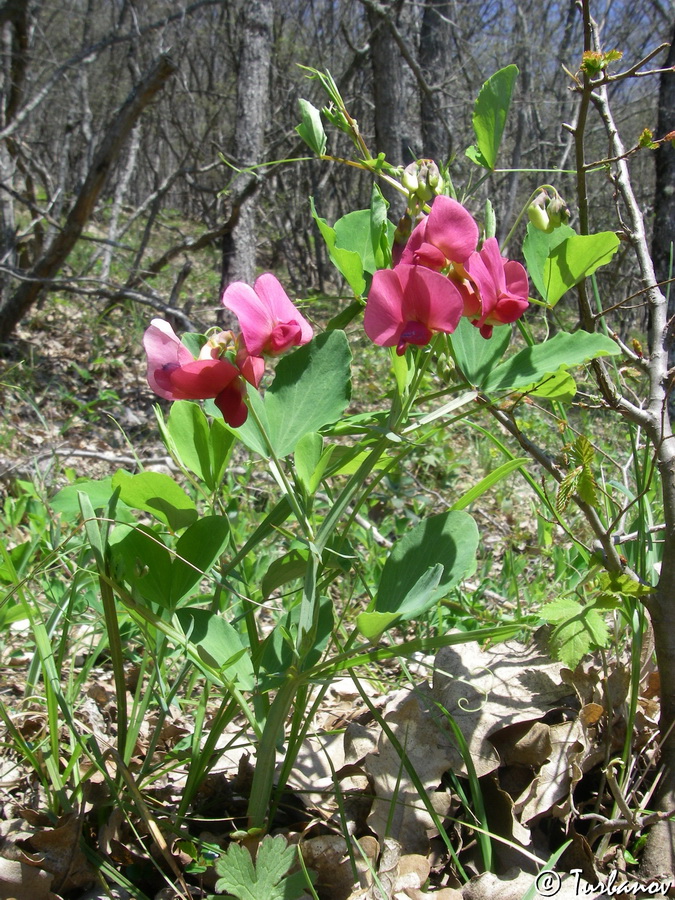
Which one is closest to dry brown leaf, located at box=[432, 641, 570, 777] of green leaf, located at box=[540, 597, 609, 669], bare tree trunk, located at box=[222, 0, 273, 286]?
green leaf, located at box=[540, 597, 609, 669]

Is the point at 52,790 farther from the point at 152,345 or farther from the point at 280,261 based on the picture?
the point at 280,261

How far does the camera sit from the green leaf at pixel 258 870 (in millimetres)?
696

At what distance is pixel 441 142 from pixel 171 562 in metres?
5.60

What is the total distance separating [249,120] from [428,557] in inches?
151

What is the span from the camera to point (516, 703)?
105 cm

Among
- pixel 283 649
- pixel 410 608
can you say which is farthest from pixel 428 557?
pixel 283 649

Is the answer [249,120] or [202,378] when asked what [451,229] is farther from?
[249,120]

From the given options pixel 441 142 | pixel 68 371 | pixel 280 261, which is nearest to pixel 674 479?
pixel 68 371

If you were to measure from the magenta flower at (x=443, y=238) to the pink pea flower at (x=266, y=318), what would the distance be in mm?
140

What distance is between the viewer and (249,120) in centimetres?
398

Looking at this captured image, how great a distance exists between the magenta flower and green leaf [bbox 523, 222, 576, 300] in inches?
6.1

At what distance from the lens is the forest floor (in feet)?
2.79

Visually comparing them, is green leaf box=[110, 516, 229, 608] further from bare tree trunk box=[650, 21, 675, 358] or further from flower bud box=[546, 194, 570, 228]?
bare tree trunk box=[650, 21, 675, 358]

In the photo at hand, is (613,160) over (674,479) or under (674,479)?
over
